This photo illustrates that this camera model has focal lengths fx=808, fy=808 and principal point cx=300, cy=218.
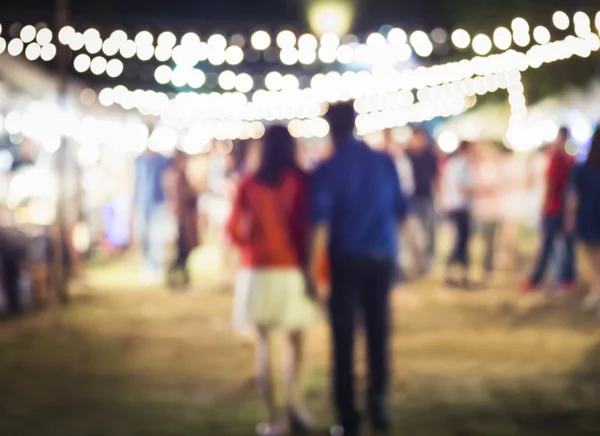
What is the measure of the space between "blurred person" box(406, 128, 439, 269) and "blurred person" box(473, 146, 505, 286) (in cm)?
68

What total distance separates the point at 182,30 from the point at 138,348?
7.54 meters

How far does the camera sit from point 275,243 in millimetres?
4773

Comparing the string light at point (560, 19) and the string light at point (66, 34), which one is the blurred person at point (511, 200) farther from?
the string light at point (66, 34)

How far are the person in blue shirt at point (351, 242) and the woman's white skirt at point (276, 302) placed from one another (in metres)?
0.17

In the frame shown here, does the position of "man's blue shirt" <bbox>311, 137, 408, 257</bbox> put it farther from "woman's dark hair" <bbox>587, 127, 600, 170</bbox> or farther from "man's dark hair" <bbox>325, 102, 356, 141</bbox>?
"woman's dark hair" <bbox>587, 127, 600, 170</bbox>

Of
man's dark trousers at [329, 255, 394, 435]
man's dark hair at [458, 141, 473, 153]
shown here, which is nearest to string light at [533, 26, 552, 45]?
man's dark hair at [458, 141, 473, 153]

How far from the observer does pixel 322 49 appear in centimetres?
1274

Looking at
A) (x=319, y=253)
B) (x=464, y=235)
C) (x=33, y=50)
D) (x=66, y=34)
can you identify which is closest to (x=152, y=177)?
(x=33, y=50)

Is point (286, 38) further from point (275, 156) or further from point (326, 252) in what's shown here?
point (326, 252)

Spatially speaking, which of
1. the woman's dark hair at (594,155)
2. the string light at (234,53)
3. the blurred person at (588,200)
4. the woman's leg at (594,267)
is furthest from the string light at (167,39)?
the woman's leg at (594,267)

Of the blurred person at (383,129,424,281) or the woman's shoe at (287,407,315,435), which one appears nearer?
the woman's shoe at (287,407,315,435)

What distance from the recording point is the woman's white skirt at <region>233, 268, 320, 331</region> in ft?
15.6

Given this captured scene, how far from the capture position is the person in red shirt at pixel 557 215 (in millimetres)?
10047

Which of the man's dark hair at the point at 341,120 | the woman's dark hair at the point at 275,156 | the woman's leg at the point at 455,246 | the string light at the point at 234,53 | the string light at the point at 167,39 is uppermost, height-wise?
the string light at the point at 234,53
